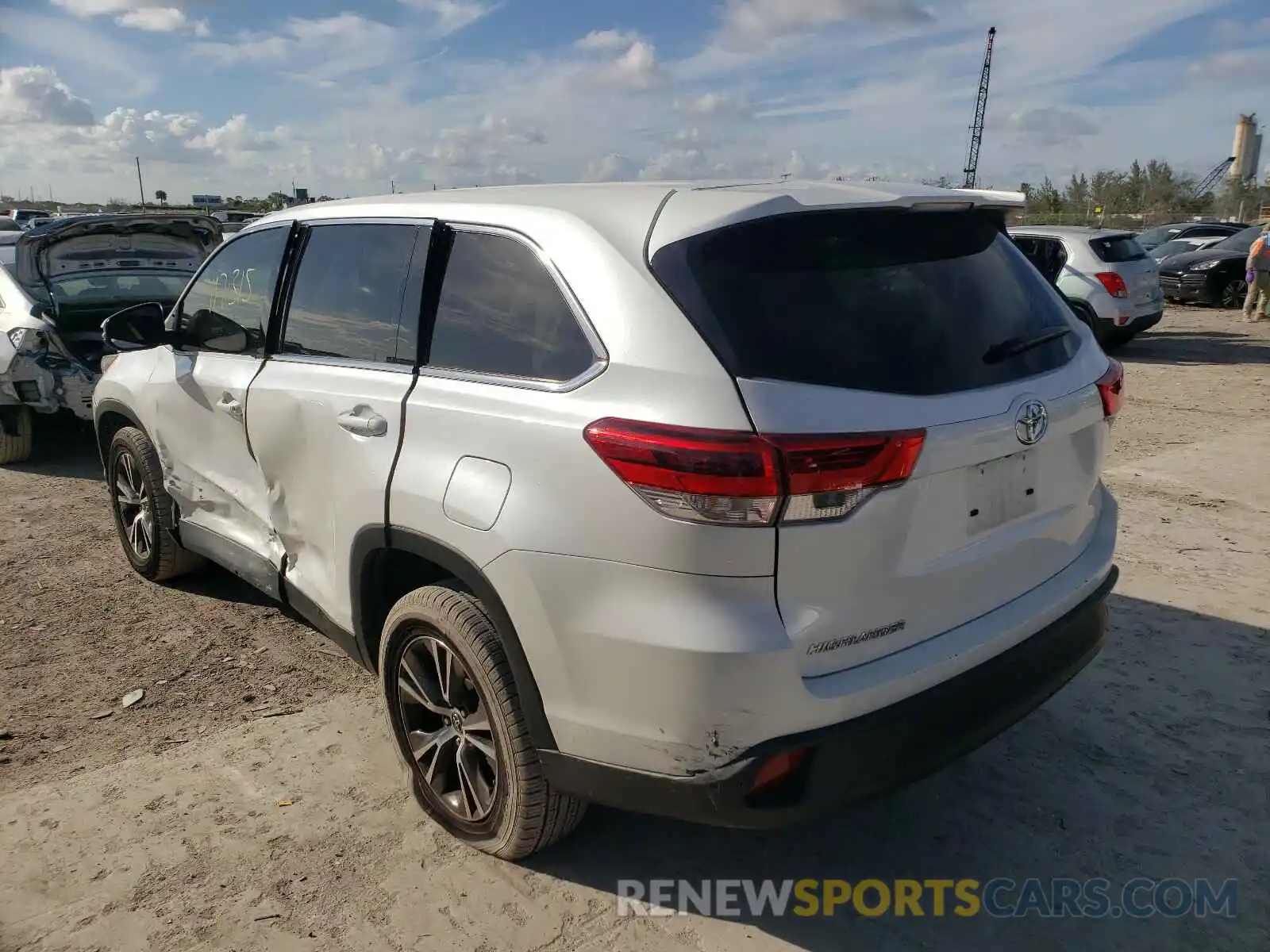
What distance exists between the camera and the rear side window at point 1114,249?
1220cm

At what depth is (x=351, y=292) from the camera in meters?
3.23

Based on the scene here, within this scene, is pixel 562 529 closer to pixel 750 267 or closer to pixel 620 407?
pixel 620 407

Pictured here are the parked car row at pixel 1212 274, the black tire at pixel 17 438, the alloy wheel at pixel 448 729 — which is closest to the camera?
the alloy wheel at pixel 448 729

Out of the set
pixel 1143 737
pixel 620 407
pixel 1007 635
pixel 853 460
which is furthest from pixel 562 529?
pixel 1143 737

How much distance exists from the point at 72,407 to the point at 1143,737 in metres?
7.02

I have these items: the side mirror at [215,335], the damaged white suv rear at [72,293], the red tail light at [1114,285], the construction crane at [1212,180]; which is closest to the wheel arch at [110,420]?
the side mirror at [215,335]

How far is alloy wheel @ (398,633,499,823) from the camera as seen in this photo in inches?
106

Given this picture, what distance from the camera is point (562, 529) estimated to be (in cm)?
222

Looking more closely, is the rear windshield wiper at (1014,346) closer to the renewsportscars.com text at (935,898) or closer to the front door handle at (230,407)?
the renewsportscars.com text at (935,898)

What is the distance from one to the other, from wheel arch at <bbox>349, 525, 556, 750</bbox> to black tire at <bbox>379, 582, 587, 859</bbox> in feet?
0.20

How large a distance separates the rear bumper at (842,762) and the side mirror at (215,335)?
225 cm

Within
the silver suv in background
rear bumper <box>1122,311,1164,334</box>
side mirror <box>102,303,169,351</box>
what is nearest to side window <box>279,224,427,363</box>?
side mirror <box>102,303,169,351</box>

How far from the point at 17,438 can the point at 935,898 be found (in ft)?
24.7

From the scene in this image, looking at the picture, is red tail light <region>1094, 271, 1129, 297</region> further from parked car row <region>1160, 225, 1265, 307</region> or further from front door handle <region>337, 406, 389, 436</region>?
front door handle <region>337, 406, 389, 436</region>
